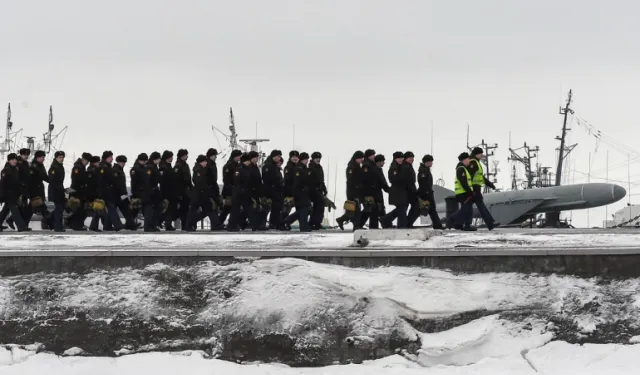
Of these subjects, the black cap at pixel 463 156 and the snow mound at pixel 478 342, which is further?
the black cap at pixel 463 156

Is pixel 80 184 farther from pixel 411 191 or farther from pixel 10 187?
pixel 411 191

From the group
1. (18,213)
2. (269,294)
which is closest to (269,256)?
(269,294)

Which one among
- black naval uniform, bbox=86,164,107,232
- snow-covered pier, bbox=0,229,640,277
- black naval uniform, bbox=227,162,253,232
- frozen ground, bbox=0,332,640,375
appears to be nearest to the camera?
frozen ground, bbox=0,332,640,375

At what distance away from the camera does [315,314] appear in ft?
38.2

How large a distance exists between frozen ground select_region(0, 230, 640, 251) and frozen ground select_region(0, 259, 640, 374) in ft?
3.39

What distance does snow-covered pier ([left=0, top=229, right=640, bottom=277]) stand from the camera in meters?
12.4

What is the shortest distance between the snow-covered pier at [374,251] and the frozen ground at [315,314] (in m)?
0.21

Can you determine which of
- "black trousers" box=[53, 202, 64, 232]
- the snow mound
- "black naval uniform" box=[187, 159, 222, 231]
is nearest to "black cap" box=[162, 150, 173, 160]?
"black naval uniform" box=[187, 159, 222, 231]

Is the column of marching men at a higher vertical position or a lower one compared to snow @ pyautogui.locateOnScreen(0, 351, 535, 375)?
higher

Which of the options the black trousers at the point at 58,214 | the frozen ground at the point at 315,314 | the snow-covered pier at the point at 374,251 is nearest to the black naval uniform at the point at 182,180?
the black trousers at the point at 58,214

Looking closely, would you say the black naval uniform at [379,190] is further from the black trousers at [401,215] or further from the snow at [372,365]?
the snow at [372,365]

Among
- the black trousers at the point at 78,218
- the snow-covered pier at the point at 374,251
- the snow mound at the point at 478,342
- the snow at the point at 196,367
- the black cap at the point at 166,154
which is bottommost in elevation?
the snow at the point at 196,367

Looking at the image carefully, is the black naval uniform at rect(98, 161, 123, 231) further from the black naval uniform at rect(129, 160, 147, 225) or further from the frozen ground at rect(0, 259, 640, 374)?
the frozen ground at rect(0, 259, 640, 374)

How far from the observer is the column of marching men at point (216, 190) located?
18.7 metres
